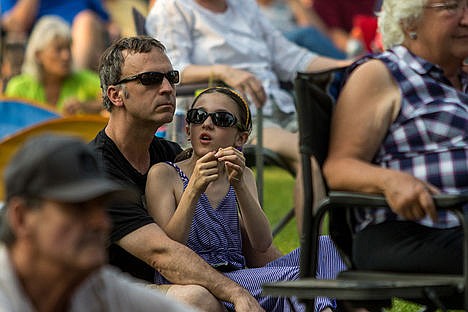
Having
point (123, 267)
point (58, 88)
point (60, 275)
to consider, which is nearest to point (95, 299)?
point (60, 275)

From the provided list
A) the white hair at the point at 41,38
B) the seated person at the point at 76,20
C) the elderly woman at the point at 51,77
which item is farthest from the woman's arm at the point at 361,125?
the seated person at the point at 76,20

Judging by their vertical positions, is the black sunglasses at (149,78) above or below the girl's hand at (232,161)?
above

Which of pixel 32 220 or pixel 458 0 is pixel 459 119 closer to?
pixel 458 0

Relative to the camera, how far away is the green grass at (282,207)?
18.4 ft

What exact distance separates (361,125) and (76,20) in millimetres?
7546

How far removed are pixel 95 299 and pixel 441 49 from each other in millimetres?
1978

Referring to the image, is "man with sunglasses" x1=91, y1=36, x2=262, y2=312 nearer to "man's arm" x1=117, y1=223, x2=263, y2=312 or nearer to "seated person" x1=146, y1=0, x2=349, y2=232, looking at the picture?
"man's arm" x1=117, y1=223, x2=263, y2=312

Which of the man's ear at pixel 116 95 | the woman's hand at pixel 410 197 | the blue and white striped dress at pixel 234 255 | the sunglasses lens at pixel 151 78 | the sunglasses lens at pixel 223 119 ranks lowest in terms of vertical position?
the blue and white striped dress at pixel 234 255

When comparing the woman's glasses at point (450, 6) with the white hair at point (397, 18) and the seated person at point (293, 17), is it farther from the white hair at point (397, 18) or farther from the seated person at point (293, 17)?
the seated person at point (293, 17)

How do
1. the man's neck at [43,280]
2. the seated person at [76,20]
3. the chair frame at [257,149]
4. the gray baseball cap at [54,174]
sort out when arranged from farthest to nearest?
the seated person at [76,20], the chair frame at [257,149], the man's neck at [43,280], the gray baseball cap at [54,174]

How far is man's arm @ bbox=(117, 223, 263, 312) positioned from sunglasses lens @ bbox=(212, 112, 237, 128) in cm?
53

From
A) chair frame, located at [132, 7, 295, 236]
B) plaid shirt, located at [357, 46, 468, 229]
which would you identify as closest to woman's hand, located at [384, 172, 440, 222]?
plaid shirt, located at [357, 46, 468, 229]

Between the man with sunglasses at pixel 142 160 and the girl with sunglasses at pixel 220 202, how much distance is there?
0.08 meters

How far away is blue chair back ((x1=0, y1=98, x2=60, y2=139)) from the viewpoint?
24.7 feet
